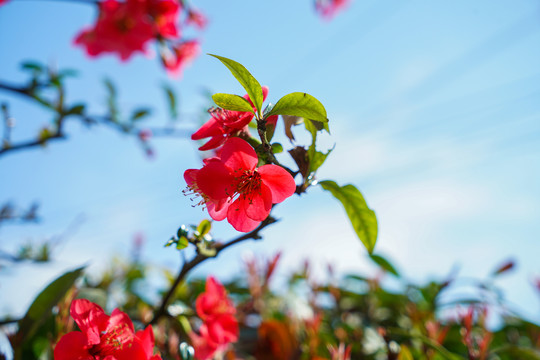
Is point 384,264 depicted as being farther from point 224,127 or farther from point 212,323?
point 224,127

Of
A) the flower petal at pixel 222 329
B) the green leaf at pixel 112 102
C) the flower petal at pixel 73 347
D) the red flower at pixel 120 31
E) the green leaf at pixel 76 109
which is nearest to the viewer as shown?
the flower petal at pixel 73 347

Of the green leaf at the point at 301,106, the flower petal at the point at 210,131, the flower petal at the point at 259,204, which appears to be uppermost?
the green leaf at the point at 301,106

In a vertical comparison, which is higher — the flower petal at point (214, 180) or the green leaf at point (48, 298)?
the flower petal at point (214, 180)

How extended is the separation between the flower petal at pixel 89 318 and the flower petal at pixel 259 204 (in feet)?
0.82

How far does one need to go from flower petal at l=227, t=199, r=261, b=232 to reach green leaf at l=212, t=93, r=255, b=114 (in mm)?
146

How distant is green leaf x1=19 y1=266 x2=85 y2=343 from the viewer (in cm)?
67

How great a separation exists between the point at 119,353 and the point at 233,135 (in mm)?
324

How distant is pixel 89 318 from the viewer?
Result: 0.53m

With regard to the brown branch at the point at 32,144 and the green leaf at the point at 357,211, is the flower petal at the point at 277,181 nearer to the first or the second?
the green leaf at the point at 357,211

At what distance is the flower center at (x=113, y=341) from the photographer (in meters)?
0.53

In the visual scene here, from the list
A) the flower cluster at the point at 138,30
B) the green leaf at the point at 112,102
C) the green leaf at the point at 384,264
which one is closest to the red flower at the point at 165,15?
the flower cluster at the point at 138,30

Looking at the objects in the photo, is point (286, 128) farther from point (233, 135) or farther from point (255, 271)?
point (255, 271)

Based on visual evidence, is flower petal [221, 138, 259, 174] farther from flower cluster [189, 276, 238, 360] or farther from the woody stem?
flower cluster [189, 276, 238, 360]

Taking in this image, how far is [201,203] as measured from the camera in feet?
1.99
